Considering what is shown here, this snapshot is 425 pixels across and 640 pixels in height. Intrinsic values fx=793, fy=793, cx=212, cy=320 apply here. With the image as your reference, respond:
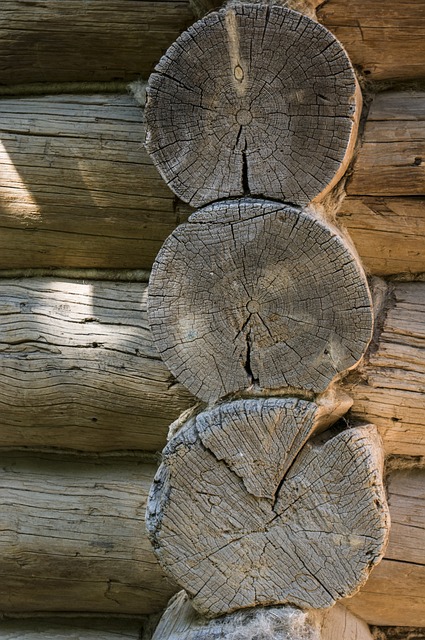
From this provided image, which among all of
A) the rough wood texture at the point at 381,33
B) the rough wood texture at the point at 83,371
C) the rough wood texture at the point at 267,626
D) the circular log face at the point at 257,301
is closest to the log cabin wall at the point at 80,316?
the rough wood texture at the point at 83,371

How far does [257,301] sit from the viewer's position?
197 centimetres

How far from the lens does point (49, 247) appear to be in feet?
8.79

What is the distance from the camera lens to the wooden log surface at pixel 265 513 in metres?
1.96

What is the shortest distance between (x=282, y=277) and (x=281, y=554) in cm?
70

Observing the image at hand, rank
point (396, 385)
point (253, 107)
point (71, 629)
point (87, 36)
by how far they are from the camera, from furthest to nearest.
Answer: point (71, 629) → point (87, 36) → point (396, 385) → point (253, 107)

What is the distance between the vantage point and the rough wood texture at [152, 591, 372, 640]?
76.9 inches

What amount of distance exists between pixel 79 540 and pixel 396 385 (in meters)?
1.17

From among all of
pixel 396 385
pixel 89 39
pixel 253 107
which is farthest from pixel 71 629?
pixel 89 39

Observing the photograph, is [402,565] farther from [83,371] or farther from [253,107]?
[253,107]

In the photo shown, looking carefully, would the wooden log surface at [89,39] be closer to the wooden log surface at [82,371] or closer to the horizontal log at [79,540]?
the wooden log surface at [82,371]

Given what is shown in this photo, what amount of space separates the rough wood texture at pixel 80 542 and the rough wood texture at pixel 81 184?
735mm

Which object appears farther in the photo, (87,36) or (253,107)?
(87,36)

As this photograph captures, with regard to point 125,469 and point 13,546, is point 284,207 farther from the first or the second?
point 13,546

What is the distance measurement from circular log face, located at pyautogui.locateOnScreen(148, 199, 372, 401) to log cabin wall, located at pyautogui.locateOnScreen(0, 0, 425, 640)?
0.56 meters
